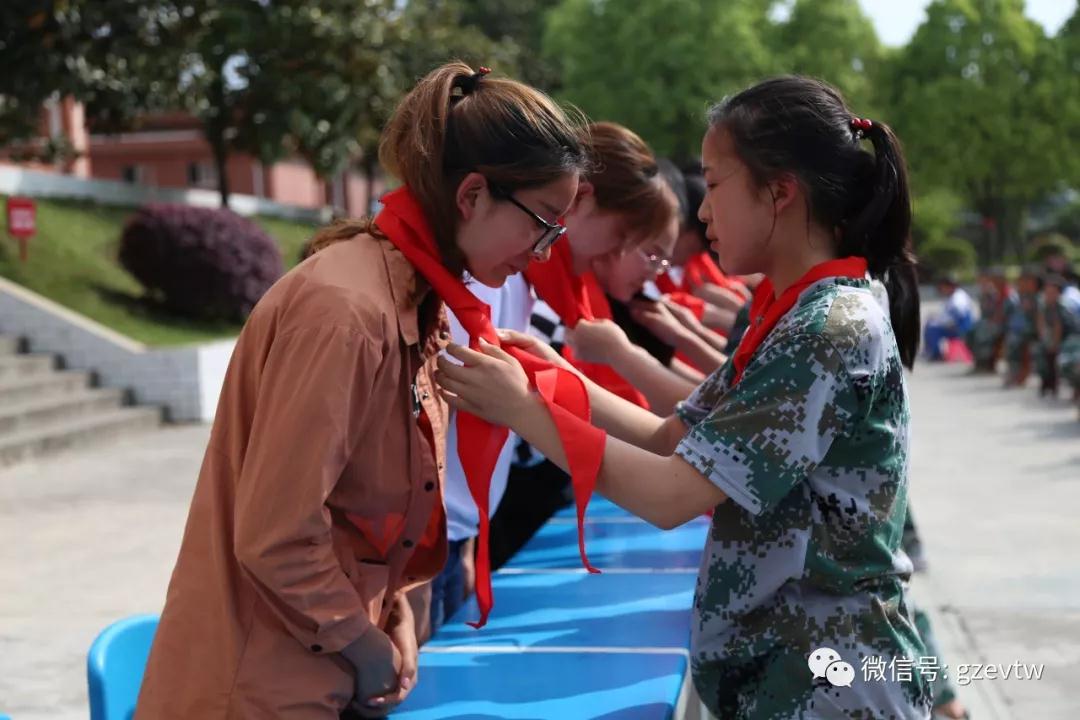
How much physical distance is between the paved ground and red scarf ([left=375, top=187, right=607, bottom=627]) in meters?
2.74

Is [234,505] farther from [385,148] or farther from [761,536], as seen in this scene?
[761,536]

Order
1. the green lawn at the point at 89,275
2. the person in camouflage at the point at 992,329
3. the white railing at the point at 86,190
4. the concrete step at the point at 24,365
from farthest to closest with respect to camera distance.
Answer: the person in camouflage at the point at 992,329 → the white railing at the point at 86,190 → the green lawn at the point at 89,275 → the concrete step at the point at 24,365

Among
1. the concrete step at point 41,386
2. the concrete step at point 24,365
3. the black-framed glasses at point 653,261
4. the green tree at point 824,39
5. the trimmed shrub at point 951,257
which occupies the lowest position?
the trimmed shrub at point 951,257

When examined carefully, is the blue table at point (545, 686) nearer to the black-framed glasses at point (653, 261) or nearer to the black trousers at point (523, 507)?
the black trousers at point (523, 507)

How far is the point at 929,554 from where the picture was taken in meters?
6.30

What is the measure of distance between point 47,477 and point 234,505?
7564mm

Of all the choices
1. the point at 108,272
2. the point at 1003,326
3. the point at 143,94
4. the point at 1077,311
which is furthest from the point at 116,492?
the point at 1003,326

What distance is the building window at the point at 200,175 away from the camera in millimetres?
33562

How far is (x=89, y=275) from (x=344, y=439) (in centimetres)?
1282

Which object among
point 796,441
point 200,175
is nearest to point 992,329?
point 796,441

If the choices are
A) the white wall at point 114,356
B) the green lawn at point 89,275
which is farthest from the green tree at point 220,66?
the white wall at point 114,356

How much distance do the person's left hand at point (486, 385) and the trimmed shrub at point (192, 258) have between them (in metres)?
12.2

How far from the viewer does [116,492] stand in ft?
26.2

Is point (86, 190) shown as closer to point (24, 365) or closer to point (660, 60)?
point (24, 365)
